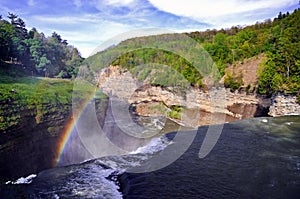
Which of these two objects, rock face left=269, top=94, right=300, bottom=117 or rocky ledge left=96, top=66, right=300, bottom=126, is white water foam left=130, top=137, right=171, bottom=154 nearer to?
rocky ledge left=96, top=66, right=300, bottom=126

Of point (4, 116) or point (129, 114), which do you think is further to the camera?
point (129, 114)

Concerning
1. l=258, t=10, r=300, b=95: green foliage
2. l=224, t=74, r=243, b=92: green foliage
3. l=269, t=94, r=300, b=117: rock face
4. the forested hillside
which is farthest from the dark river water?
l=224, t=74, r=243, b=92: green foliage

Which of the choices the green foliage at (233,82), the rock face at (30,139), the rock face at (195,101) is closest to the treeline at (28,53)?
the rock face at (195,101)

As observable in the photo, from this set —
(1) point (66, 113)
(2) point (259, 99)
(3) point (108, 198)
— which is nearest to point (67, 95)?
(1) point (66, 113)

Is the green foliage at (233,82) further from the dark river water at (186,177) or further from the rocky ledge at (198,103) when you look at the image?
the dark river water at (186,177)

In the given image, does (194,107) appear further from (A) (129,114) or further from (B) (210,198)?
(B) (210,198)

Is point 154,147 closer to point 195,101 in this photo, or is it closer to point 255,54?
point 195,101

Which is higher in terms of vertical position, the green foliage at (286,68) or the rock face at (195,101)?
the green foliage at (286,68)
